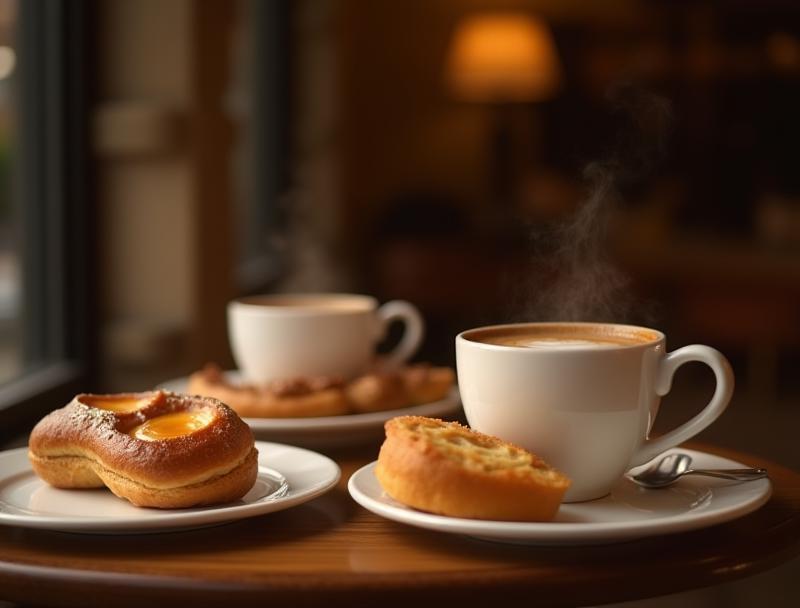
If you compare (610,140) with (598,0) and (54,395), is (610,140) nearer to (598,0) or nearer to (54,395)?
(598,0)

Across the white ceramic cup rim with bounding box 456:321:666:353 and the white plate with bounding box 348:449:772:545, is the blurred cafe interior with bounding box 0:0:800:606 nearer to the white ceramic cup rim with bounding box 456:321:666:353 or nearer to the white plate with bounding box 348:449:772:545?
the white ceramic cup rim with bounding box 456:321:666:353

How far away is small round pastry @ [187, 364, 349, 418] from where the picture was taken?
1.18 m

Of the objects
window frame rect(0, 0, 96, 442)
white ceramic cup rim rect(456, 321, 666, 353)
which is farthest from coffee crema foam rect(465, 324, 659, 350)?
window frame rect(0, 0, 96, 442)

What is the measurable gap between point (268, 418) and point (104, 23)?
4.41 ft

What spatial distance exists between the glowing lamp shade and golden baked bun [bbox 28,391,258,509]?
4.34 meters

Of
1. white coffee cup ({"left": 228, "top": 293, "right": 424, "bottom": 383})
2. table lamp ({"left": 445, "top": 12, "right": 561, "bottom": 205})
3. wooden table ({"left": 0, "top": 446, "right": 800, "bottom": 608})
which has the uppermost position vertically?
table lamp ({"left": 445, "top": 12, "right": 561, "bottom": 205})

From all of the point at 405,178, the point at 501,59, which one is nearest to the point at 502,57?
the point at 501,59

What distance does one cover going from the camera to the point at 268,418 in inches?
46.3

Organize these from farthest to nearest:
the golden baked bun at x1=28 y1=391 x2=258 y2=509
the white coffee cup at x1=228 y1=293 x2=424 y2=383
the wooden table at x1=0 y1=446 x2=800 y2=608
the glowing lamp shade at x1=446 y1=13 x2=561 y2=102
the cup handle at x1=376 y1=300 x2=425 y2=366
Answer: the glowing lamp shade at x1=446 y1=13 x2=561 y2=102
the cup handle at x1=376 y1=300 x2=425 y2=366
the white coffee cup at x1=228 y1=293 x2=424 y2=383
the golden baked bun at x1=28 y1=391 x2=258 y2=509
the wooden table at x1=0 y1=446 x2=800 y2=608

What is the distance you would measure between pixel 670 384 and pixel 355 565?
0.95 feet

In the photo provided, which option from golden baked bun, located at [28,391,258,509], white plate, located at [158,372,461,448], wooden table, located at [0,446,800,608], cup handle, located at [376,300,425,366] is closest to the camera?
wooden table, located at [0,446,800,608]

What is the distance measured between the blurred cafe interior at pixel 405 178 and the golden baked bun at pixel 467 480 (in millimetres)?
412

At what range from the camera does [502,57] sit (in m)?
5.07

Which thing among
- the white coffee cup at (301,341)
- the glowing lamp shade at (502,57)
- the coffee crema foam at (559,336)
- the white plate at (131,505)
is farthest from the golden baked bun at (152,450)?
the glowing lamp shade at (502,57)
